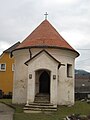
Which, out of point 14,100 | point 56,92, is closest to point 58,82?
point 56,92

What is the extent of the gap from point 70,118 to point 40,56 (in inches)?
312

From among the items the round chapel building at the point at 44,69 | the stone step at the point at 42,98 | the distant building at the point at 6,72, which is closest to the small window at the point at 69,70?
the round chapel building at the point at 44,69

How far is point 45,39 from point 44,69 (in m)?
3.46

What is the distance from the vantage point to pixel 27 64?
1024 inches

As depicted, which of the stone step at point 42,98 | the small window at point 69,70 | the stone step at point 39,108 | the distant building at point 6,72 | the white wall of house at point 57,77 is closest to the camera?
the stone step at point 39,108

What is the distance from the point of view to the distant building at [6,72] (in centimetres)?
5081

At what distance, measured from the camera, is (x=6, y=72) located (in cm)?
5125

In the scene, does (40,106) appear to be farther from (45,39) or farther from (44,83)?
(45,39)

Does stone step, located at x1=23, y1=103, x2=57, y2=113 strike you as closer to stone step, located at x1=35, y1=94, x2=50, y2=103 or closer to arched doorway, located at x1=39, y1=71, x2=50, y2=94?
stone step, located at x1=35, y1=94, x2=50, y2=103

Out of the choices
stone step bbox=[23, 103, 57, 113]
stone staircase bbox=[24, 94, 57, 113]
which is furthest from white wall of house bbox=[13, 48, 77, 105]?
stone step bbox=[23, 103, 57, 113]

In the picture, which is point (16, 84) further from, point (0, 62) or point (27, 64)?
point (0, 62)

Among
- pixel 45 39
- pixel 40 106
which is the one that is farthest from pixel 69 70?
pixel 40 106

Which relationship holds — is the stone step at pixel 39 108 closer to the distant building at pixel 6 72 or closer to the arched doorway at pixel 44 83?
the arched doorway at pixel 44 83

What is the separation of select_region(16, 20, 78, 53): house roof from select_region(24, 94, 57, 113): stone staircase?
181 inches
